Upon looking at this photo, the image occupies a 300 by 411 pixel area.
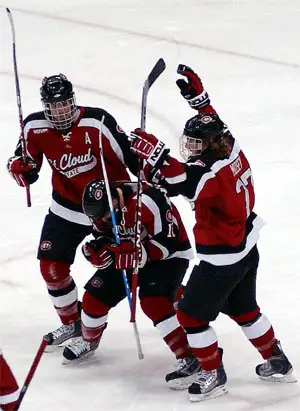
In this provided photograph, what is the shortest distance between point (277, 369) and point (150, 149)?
92 cm

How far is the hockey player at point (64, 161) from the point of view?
4.07 m

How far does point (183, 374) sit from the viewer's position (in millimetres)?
3939

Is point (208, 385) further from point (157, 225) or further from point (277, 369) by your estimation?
point (157, 225)

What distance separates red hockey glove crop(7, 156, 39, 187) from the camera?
412 cm

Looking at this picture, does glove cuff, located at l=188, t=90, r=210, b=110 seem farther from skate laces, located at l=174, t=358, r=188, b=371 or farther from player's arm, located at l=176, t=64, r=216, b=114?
skate laces, located at l=174, t=358, r=188, b=371

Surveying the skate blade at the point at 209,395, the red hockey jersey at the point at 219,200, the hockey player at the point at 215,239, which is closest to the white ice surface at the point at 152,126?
the skate blade at the point at 209,395

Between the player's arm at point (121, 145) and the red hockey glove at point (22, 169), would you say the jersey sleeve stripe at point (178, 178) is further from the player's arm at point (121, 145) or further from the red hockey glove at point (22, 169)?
the red hockey glove at point (22, 169)

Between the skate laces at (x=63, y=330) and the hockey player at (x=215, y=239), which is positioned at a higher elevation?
the hockey player at (x=215, y=239)

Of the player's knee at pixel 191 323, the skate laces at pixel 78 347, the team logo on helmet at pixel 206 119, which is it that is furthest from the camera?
the skate laces at pixel 78 347

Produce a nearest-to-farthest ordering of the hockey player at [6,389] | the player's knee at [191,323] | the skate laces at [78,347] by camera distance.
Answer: the hockey player at [6,389] < the player's knee at [191,323] < the skate laces at [78,347]

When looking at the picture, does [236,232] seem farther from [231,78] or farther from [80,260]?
[231,78]

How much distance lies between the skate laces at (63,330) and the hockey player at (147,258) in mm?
282

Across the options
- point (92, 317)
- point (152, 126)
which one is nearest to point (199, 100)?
point (92, 317)

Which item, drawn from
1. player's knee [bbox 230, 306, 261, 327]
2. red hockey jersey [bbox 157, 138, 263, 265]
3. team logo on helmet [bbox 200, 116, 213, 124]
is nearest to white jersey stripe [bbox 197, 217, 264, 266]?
red hockey jersey [bbox 157, 138, 263, 265]
